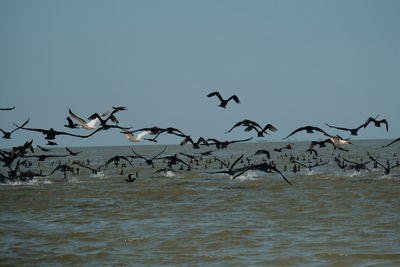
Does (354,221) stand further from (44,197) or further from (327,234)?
(44,197)

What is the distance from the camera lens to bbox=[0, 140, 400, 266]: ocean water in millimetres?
13539

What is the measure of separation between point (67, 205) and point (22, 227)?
625cm

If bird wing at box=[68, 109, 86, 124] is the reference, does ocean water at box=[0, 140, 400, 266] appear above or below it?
below

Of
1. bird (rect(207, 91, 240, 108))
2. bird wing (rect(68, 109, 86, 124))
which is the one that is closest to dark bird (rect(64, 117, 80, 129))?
bird wing (rect(68, 109, 86, 124))

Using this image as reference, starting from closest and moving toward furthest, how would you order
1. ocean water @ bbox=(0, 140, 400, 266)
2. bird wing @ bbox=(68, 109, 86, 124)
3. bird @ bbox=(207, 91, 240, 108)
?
ocean water @ bbox=(0, 140, 400, 266) → bird wing @ bbox=(68, 109, 86, 124) → bird @ bbox=(207, 91, 240, 108)

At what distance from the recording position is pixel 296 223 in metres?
18.2

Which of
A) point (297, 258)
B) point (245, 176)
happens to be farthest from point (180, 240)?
point (245, 176)

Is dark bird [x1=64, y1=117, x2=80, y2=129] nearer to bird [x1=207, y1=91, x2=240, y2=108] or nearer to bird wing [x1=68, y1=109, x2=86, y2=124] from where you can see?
bird wing [x1=68, y1=109, x2=86, y2=124]

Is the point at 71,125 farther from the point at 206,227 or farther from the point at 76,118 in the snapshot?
the point at 206,227

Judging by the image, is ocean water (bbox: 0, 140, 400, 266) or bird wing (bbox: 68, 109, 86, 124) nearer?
ocean water (bbox: 0, 140, 400, 266)

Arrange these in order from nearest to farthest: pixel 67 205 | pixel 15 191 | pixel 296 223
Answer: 1. pixel 296 223
2. pixel 67 205
3. pixel 15 191

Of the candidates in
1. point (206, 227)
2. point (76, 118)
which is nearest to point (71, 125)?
point (76, 118)

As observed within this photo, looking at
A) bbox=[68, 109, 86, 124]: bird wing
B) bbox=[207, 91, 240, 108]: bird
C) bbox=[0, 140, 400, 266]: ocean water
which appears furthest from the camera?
bbox=[207, 91, 240, 108]: bird

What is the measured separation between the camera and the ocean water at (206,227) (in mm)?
13539
